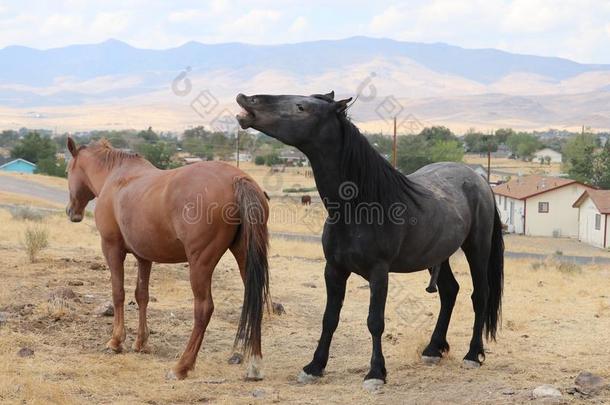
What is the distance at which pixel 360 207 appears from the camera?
683 cm

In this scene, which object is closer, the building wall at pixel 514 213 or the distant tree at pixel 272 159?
the building wall at pixel 514 213

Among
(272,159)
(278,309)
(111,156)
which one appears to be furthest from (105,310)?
(272,159)

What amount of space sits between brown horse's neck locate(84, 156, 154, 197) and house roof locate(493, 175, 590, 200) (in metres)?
50.7

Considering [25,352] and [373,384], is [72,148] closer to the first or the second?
[25,352]

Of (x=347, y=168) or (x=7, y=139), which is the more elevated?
(x=347, y=168)

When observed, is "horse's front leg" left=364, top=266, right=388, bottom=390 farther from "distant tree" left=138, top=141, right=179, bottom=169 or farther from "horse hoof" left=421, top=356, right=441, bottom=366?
"distant tree" left=138, top=141, right=179, bottom=169

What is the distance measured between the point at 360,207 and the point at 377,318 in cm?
101

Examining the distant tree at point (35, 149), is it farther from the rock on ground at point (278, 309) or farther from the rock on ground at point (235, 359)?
the rock on ground at point (235, 359)

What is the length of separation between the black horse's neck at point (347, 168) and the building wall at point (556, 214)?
52.4 metres

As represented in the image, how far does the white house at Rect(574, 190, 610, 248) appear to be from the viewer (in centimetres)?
5047

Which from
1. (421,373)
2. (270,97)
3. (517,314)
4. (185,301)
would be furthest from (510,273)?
(270,97)

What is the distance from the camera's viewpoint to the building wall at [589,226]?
5143 cm

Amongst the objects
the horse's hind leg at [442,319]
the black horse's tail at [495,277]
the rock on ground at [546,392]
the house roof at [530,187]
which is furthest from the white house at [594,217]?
the rock on ground at [546,392]

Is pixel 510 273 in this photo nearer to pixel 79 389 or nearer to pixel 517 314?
pixel 517 314
